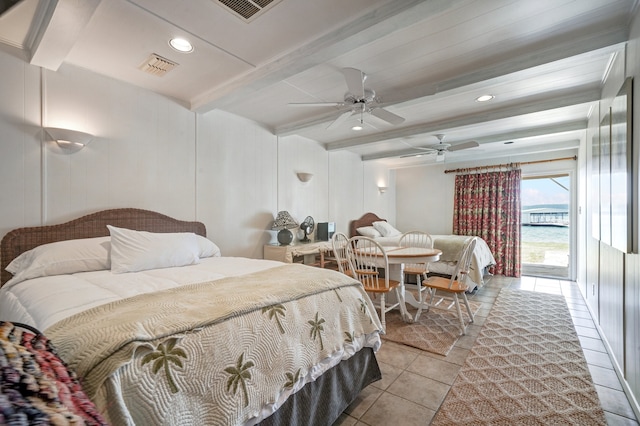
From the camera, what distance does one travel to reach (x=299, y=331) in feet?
4.67

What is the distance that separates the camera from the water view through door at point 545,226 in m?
5.77

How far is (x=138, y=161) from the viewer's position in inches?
111

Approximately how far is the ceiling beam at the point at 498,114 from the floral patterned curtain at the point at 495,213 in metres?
2.69

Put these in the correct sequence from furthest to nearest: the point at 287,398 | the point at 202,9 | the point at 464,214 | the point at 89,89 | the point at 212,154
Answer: the point at 464,214, the point at 212,154, the point at 89,89, the point at 202,9, the point at 287,398

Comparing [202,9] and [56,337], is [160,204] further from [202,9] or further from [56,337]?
[56,337]

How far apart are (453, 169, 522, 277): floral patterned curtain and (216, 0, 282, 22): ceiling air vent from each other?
5.57 m

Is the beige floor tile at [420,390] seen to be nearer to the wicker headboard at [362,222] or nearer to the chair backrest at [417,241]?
the chair backrest at [417,241]

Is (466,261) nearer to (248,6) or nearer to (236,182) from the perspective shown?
(236,182)

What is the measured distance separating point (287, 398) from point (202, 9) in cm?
222

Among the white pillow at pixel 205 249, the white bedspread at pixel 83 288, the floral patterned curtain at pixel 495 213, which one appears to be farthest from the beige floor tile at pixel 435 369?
the floral patterned curtain at pixel 495 213

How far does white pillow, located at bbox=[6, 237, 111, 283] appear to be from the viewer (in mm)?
1933

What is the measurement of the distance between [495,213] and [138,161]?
6004 millimetres

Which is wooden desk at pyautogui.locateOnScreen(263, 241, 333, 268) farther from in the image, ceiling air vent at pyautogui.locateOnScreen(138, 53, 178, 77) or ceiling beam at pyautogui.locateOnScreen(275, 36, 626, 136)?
ceiling air vent at pyautogui.locateOnScreen(138, 53, 178, 77)

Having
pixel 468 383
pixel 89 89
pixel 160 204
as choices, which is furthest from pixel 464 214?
pixel 89 89
